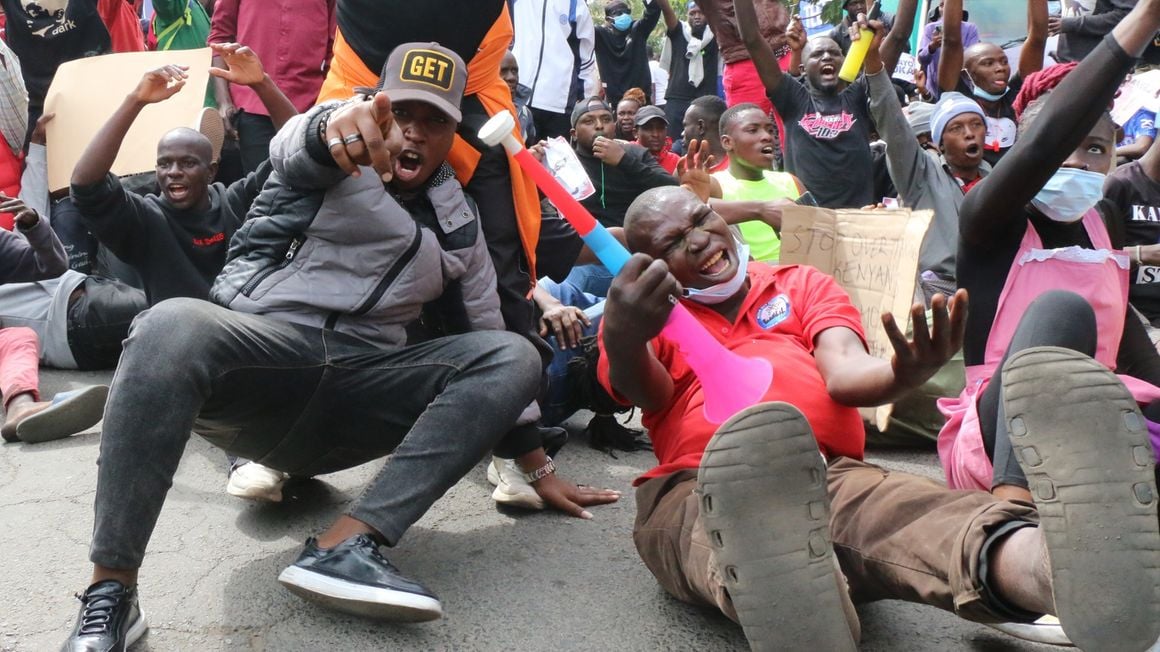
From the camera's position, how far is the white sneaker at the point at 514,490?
9.23 ft

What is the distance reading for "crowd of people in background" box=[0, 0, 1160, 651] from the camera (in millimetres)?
1550

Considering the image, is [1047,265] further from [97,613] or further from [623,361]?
[97,613]

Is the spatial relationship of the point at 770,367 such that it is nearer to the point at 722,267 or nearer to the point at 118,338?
the point at 722,267

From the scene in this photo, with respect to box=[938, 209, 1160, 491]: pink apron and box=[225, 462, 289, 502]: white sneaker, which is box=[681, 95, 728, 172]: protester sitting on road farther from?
box=[225, 462, 289, 502]: white sneaker

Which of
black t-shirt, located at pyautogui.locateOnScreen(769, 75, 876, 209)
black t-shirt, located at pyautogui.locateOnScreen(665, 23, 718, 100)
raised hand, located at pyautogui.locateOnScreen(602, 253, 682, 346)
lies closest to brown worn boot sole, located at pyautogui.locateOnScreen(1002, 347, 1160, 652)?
raised hand, located at pyautogui.locateOnScreen(602, 253, 682, 346)

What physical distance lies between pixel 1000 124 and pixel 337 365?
459 centimetres

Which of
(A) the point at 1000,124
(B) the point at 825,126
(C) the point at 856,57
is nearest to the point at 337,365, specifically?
(C) the point at 856,57

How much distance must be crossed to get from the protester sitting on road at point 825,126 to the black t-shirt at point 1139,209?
1396 millimetres

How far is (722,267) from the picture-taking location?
2.41 meters

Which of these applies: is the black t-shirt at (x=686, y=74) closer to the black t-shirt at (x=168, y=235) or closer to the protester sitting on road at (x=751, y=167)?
the protester sitting on road at (x=751, y=167)

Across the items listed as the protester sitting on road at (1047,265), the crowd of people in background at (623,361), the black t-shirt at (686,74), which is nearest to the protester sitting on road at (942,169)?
the crowd of people in background at (623,361)

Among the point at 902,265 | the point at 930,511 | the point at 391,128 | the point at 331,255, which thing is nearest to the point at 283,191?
the point at 331,255

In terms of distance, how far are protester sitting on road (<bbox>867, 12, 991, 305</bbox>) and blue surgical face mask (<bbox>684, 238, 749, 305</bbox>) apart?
1675mm

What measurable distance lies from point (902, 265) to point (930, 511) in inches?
61.5
